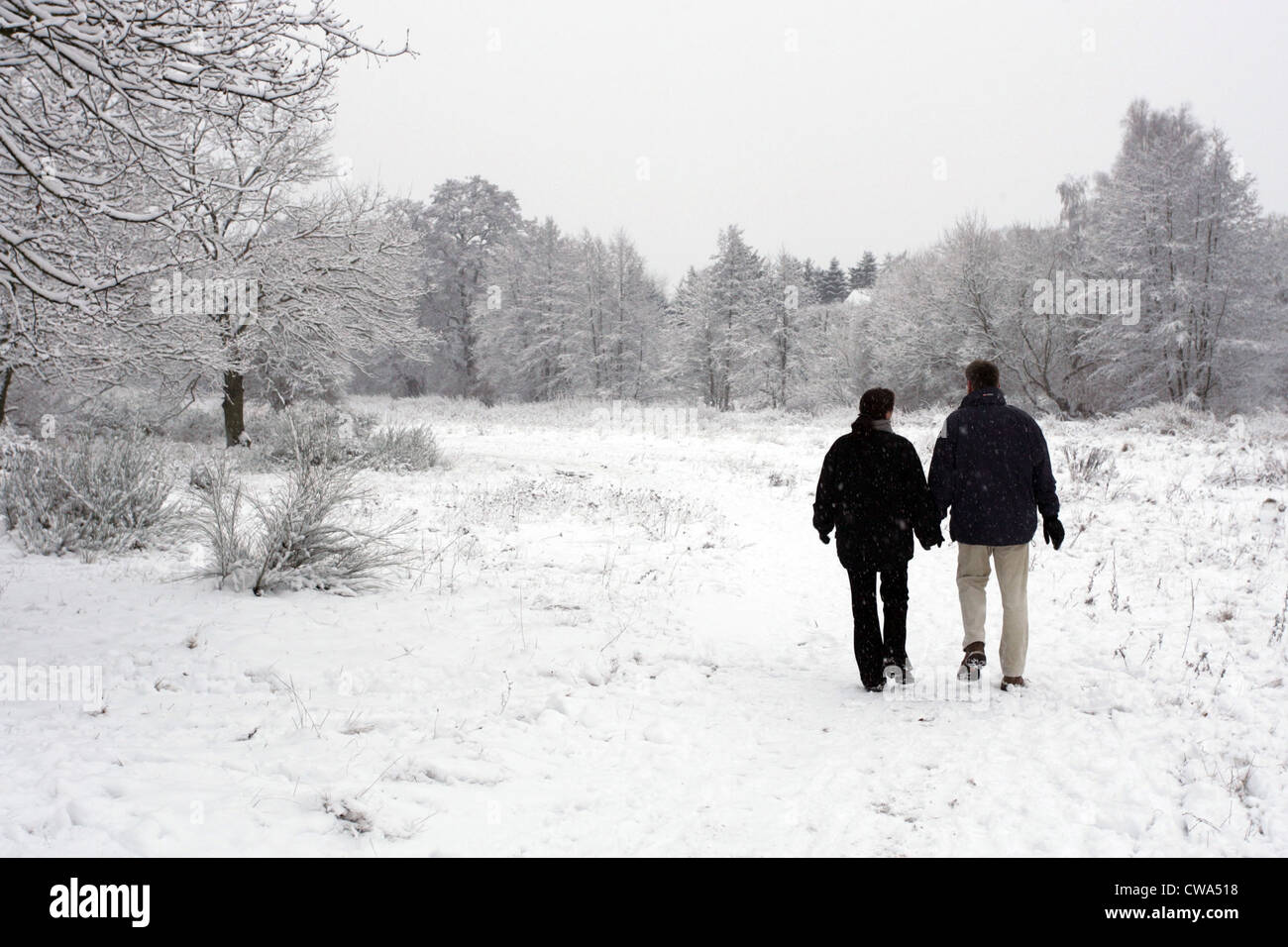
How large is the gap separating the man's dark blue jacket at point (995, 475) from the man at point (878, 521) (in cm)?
22

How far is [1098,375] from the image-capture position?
91.1 ft

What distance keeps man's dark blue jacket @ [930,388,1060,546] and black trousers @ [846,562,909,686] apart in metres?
0.60

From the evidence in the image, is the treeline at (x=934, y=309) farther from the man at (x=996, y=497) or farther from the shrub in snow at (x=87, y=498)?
the man at (x=996, y=497)

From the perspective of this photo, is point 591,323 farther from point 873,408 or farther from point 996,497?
point 996,497

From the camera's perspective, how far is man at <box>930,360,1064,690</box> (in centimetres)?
494

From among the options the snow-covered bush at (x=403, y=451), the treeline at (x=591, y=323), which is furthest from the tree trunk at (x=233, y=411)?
the treeline at (x=591, y=323)

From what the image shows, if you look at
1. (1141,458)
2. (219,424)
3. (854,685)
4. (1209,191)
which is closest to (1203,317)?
(1209,191)

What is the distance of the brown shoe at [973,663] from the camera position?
16.9ft

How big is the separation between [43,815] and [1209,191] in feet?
101

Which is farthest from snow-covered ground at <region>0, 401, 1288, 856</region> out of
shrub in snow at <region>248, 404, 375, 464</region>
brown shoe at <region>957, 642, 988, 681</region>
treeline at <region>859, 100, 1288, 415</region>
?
treeline at <region>859, 100, 1288, 415</region>

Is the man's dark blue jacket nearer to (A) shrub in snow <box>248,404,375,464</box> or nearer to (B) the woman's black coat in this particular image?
(B) the woman's black coat

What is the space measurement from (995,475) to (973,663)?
1.39 m

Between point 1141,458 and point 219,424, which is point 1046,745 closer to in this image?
point 1141,458

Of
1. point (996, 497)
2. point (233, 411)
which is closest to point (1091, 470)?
point (996, 497)
